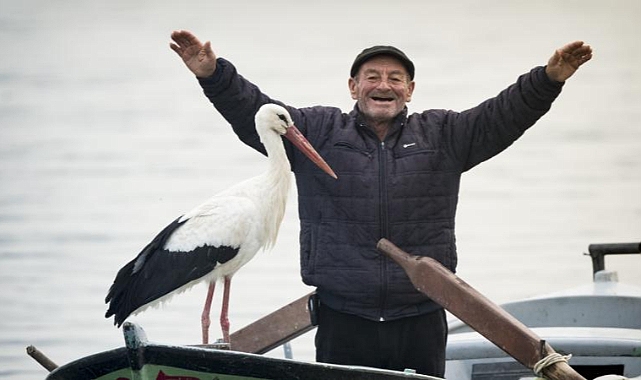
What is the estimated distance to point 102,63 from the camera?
2133cm

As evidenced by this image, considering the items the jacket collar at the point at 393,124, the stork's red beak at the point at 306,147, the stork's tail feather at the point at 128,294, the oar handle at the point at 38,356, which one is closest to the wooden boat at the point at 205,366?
the stork's red beak at the point at 306,147

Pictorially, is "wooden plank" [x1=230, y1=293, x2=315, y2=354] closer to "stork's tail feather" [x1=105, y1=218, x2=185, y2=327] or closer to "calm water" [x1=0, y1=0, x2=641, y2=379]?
"stork's tail feather" [x1=105, y1=218, x2=185, y2=327]

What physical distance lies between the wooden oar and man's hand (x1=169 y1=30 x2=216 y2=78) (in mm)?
910

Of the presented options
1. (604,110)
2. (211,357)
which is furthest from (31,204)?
(211,357)

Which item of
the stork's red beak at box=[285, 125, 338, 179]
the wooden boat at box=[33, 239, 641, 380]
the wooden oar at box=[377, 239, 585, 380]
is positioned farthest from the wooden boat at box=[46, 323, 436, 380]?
the stork's red beak at box=[285, 125, 338, 179]

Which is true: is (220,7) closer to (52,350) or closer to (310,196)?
(52,350)

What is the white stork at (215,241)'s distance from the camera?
7.47 metres

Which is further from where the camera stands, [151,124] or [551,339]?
[151,124]

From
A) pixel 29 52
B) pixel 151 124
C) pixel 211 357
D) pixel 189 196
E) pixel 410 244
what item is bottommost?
pixel 211 357

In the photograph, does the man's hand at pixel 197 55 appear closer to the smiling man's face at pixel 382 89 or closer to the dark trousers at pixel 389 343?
the smiling man's face at pixel 382 89

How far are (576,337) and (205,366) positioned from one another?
236 centimetres

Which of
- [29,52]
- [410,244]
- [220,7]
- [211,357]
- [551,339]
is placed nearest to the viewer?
[211,357]

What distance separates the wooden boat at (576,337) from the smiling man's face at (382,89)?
4.95ft

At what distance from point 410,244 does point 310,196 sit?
43 cm
